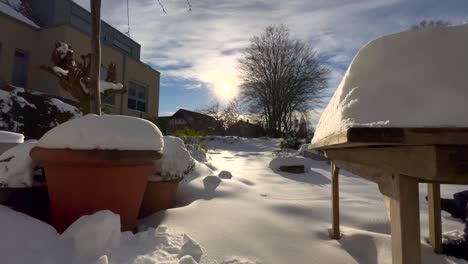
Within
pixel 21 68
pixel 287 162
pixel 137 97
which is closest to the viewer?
pixel 287 162

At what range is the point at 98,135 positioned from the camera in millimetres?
1500

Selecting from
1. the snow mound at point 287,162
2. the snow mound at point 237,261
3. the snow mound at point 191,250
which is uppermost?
the snow mound at point 287,162

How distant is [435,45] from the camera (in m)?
0.87

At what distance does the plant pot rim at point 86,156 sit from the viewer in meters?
1.45

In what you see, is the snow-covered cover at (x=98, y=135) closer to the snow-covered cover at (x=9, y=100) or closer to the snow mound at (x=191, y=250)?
the snow mound at (x=191, y=250)

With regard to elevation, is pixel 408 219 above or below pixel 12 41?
below

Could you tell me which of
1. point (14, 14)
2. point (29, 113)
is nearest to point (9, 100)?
point (29, 113)

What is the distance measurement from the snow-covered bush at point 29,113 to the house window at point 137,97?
947cm

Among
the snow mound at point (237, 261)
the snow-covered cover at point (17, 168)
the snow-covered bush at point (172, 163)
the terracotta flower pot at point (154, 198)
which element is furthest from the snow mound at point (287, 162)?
the snow-covered cover at point (17, 168)

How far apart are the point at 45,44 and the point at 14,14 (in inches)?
51.2

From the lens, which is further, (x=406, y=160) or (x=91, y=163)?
(x=91, y=163)

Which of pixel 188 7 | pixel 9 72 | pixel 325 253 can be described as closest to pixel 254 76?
pixel 9 72

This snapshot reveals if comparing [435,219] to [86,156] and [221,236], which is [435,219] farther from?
[86,156]

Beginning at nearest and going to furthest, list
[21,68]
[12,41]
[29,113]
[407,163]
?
1. [407,163]
2. [29,113]
3. [12,41]
4. [21,68]
